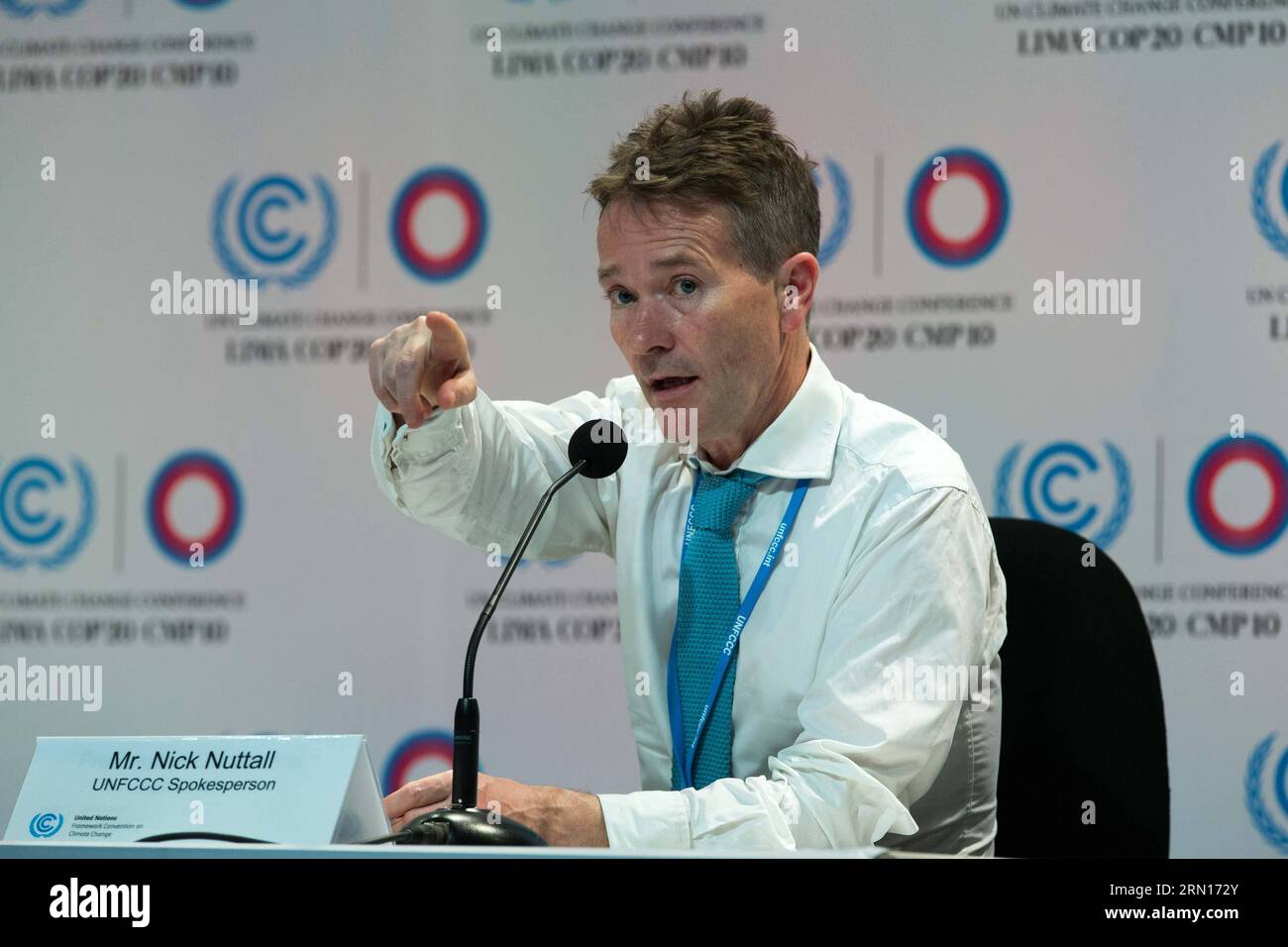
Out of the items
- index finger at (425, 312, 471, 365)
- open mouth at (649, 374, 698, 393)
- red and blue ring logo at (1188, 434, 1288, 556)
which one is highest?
index finger at (425, 312, 471, 365)

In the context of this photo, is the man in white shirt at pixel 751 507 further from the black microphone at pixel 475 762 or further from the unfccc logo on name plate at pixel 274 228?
the unfccc logo on name plate at pixel 274 228

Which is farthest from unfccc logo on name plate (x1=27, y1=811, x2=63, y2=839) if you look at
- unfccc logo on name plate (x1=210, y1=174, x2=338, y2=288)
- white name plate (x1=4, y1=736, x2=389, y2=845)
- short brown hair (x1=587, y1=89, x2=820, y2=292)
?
unfccc logo on name plate (x1=210, y1=174, x2=338, y2=288)

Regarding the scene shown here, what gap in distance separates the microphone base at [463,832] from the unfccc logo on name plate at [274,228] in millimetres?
2221

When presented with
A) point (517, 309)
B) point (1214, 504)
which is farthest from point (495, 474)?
point (1214, 504)

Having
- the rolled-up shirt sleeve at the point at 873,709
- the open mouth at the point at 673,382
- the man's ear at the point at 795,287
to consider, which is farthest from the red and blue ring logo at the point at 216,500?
the rolled-up shirt sleeve at the point at 873,709

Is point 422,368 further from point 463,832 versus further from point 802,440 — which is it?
point 463,832

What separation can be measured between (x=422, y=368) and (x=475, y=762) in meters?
0.65

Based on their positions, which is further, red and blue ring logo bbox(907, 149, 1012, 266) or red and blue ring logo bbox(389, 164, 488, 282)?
red and blue ring logo bbox(389, 164, 488, 282)

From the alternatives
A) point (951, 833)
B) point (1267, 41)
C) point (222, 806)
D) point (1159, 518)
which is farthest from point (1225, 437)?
point (222, 806)

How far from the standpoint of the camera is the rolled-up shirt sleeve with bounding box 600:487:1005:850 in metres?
1.53

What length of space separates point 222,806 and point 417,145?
7.29ft

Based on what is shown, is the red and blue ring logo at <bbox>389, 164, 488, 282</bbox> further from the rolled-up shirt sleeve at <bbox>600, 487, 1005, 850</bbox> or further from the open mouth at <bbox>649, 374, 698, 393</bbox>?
the rolled-up shirt sleeve at <bbox>600, 487, 1005, 850</bbox>

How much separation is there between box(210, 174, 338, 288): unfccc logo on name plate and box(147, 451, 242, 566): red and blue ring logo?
18.6 inches

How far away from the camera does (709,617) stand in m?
1.90
